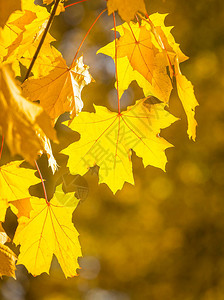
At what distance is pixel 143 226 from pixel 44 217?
3.51 metres

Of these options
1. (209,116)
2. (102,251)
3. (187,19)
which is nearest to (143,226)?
(102,251)

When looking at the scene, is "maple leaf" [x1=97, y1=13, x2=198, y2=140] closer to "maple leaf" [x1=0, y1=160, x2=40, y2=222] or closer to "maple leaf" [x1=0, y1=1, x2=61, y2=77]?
"maple leaf" [x1=0, y1=1, x2=61, y2=77]

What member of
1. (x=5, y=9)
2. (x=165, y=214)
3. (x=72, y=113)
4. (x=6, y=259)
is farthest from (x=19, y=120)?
(x=165, y=214)

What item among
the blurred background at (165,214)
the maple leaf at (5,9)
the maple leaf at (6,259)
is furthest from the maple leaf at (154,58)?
the blurred background at (165,214)

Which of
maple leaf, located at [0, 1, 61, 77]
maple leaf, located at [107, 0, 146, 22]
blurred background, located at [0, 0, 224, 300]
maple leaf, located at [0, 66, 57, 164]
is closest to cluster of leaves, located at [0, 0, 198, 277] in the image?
maple leaf, located at [0, 1, 61, 77]

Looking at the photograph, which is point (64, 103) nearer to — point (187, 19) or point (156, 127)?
point (156, 127)

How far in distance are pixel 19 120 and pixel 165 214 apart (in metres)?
4.18

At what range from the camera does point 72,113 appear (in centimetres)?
90

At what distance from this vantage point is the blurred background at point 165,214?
14.5ft

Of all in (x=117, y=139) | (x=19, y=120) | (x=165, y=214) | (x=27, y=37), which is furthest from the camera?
(x=165, y=214)

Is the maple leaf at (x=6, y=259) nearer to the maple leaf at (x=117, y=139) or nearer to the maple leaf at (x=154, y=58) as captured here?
the maple leaf at (x=117, y=139)

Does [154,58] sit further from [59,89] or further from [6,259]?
[6,259]

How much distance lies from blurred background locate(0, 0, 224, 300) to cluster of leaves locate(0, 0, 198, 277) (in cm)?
325

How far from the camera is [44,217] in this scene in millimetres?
1059
